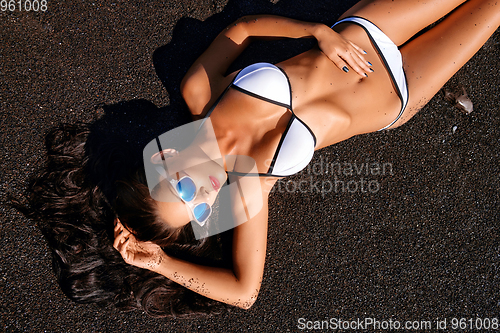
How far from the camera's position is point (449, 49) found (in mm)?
2457

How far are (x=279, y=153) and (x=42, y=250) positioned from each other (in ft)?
8.17

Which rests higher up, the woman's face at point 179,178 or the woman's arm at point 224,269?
the woman's face at point 179,178

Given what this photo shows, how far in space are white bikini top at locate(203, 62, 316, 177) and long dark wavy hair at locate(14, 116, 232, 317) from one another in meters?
1.01

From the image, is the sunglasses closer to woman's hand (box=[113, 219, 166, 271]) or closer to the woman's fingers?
woman's hand (box=[113, 219, 166, 271])

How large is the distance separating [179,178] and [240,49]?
134 cm

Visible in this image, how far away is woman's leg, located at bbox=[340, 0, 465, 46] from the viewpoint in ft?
7.92

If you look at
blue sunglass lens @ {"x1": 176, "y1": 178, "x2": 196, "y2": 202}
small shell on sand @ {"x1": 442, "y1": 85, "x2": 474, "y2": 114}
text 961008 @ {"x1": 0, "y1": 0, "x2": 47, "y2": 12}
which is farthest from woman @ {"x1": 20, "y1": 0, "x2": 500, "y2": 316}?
text 961008 @ {"x1": 0, "y1": 0, "x2": 47, "y2": 12}

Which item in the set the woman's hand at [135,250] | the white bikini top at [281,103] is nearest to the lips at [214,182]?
the white bikini top at [281,103]

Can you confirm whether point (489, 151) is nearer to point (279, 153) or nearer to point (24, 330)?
point (279, 153)

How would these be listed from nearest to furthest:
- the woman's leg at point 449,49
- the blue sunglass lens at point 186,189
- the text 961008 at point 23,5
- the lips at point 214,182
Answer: the blue sunglass lens at point 186,189, the lips at point 214,182, the woman's leg at point 449,49, the text 961008 at point 23,5

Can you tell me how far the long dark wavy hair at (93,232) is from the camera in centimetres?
254

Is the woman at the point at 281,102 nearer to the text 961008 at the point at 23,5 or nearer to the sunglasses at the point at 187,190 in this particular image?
the sunglasses at the point at 187,190

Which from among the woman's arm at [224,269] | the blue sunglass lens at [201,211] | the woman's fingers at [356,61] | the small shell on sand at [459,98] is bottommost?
the woman's arm at [224,269]

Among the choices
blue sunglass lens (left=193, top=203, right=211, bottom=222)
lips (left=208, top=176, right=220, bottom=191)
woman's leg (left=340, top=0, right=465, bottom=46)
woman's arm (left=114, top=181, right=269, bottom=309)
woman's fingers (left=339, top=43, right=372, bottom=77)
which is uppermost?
woman's leg (left=340, top=0, right=465, bottom=46)
